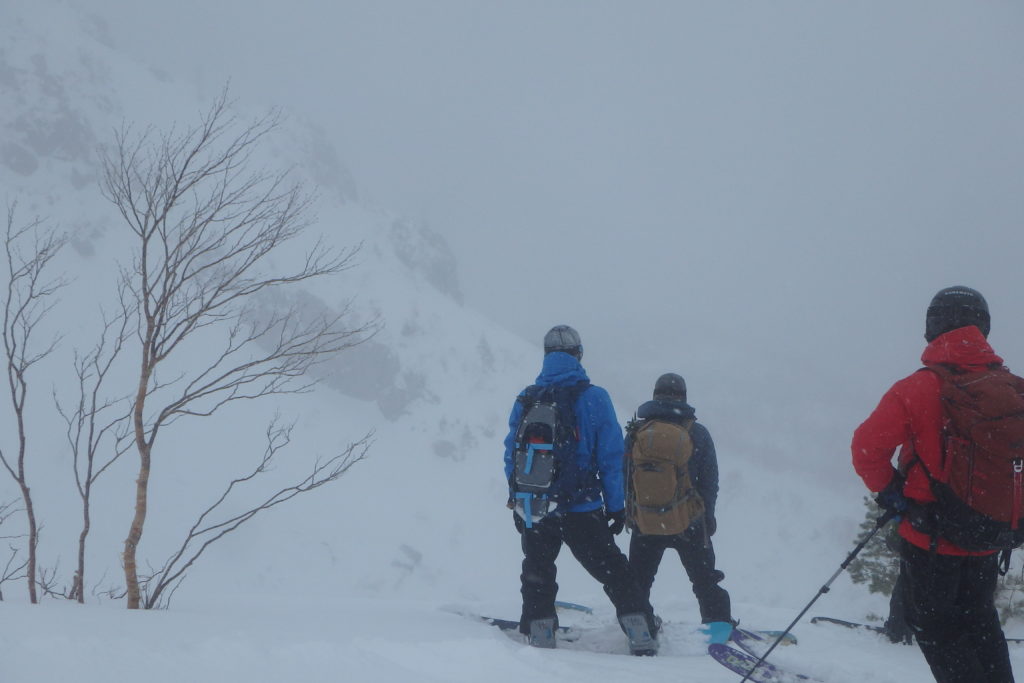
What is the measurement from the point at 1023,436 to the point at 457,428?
6541 cm

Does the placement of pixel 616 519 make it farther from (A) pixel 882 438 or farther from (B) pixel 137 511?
(B) pixel 137 511

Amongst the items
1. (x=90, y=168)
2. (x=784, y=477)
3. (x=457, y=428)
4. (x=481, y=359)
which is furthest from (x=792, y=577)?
(x=90, y=168)

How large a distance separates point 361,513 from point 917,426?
53.4 meters

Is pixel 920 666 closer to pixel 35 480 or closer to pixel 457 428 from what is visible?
pixel 35 480

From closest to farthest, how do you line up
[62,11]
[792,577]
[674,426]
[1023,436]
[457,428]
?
[1023,436] → [674,426] → [792,577] → [457,428] → [62,11]

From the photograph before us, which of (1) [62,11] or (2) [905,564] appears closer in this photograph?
(2) [905,564]

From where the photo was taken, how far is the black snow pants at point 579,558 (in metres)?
4.19

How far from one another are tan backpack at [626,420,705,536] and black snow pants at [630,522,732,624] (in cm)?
16

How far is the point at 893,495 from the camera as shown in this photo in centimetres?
263

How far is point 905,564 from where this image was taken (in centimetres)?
269

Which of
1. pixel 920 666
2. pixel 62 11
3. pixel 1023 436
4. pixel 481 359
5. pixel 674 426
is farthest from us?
pixel 62 11

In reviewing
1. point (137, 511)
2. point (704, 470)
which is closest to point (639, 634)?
point (704, 470)

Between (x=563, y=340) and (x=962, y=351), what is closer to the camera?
(x=962, y=351)

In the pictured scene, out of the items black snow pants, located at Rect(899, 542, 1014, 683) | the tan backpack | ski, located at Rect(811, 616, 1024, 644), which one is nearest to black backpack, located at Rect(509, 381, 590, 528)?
the tan backpack
